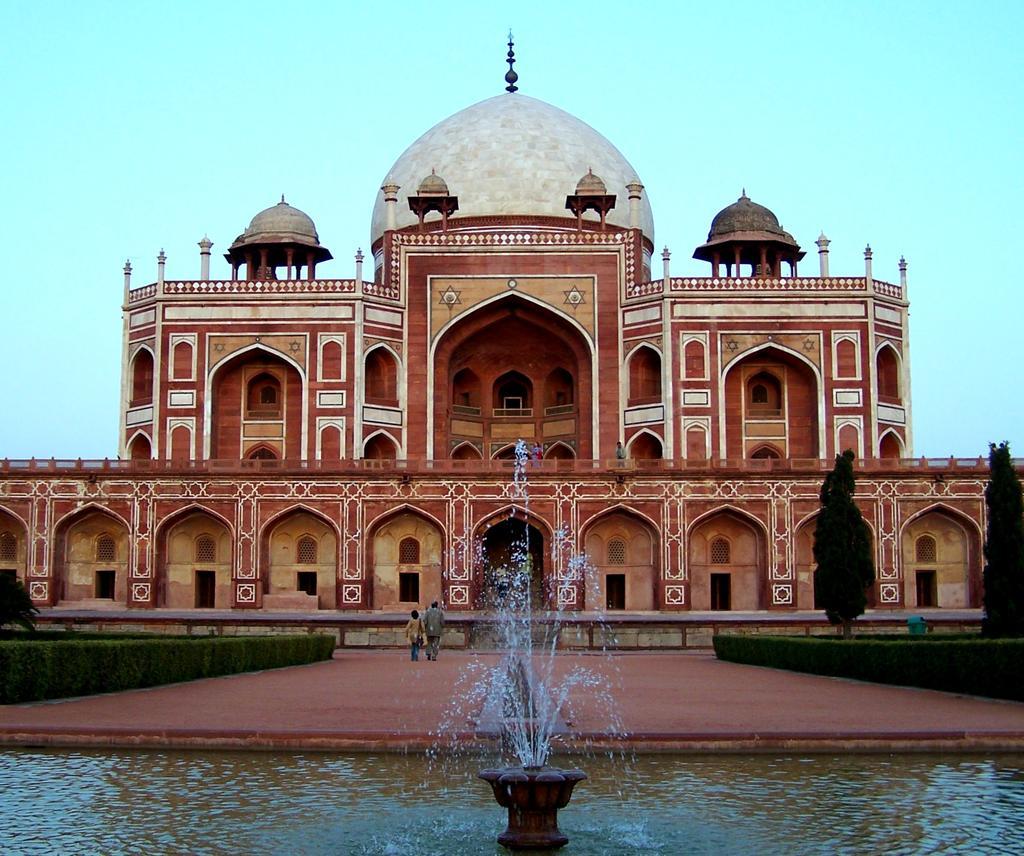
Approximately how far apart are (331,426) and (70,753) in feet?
73.4

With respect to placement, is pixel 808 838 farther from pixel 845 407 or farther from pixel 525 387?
pixel 525 387

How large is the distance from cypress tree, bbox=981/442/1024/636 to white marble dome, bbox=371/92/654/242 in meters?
20.3

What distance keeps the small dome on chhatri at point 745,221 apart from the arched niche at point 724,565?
29.6 ft

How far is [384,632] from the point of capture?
2131 cm

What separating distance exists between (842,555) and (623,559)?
903 cm

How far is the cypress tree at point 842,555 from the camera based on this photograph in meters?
19.0

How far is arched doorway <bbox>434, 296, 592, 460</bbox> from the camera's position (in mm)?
33281

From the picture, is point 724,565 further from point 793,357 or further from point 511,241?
point 511,241

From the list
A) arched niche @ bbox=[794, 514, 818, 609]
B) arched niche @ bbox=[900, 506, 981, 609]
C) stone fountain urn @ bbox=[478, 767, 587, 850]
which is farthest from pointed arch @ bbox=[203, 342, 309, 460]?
stone fountain urn @ bbox=[478, 767, 587, 850]

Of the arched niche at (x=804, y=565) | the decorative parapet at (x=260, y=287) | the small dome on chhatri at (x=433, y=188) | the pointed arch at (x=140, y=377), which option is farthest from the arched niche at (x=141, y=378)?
the arched niche at (x=804, y=565)

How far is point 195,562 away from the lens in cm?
2792

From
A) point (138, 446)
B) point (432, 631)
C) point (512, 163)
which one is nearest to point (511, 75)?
point (512, 163)

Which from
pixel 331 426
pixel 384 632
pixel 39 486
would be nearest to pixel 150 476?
pixel 39 486

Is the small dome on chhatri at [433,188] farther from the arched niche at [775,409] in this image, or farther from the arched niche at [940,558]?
the arched niche at [940,558]
